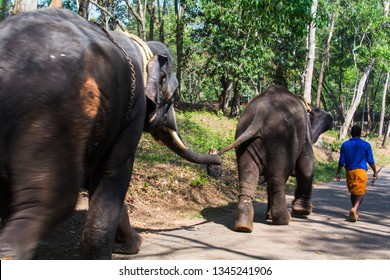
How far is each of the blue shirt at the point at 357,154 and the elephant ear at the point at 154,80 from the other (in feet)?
16.5

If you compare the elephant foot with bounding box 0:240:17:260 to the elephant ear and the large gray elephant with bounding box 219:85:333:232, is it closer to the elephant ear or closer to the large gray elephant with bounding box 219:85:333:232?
the elephant ear

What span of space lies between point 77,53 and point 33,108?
454mm

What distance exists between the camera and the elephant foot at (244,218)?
6836mm

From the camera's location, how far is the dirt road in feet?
17.8

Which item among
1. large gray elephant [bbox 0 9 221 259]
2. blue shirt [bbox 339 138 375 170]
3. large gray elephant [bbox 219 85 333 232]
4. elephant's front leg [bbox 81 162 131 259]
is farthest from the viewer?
blue shirt [bbox 339 138 375 170]

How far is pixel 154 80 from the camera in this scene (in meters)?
4.27

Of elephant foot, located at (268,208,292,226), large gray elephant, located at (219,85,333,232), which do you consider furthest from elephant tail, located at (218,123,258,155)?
elephant foot, located at (268,208,292,226)

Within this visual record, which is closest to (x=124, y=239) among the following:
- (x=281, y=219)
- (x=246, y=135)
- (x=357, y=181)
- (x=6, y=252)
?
(x=6, y=252)

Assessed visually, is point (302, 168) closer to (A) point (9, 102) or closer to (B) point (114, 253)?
(B) point (114, 253)

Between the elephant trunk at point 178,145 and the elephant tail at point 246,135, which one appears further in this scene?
the elephant tail at point 246,135

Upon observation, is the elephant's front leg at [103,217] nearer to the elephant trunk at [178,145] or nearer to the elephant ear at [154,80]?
the elephant ear at [154,80]

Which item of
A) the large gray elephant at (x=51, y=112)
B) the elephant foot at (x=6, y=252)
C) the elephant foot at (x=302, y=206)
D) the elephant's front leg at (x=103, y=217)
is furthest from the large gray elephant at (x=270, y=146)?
the elephant foot at (x=6, y=252)

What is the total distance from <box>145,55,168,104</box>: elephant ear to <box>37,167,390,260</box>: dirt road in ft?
5.73

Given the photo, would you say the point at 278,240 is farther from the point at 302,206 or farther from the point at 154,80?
the point at 154,80
